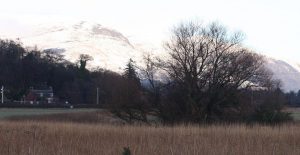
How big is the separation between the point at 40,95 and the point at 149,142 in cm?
9324

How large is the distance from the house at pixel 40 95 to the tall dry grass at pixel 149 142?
86.5 meters

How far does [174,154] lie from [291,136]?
20.6 feet

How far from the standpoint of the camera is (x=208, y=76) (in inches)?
1570

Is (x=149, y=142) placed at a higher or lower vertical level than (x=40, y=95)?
lower

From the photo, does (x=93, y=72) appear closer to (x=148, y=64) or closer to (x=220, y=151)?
(x=148, y=64)

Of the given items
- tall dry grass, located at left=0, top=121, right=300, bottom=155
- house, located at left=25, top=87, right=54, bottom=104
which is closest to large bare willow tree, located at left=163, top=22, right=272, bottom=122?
tall dry grass, located at left=0, top=121, right=300, bottom=155

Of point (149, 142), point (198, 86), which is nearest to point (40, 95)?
point (198, 86)

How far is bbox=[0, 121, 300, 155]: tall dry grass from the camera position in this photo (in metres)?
12.7

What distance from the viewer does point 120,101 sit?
38.9m

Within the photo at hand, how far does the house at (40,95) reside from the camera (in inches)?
4092

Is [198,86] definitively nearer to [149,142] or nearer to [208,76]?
[208,76]

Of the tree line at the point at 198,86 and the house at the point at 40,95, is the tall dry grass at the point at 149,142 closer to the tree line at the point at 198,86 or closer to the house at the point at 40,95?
the tree line at the point at 198,86

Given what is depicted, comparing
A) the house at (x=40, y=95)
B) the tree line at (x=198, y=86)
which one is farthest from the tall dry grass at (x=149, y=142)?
the house at (x=40, y=95)

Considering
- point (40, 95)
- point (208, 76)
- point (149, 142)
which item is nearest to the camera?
point (149, 142)
